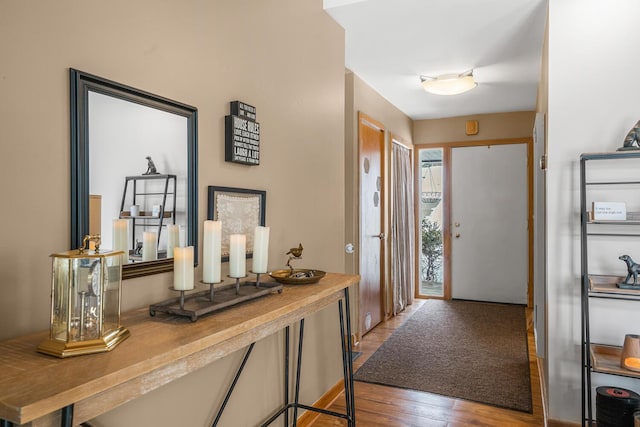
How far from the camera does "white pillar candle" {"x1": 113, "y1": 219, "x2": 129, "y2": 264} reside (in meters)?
1.32

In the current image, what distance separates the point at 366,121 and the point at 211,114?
2593 millimetres

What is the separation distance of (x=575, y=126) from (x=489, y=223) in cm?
340

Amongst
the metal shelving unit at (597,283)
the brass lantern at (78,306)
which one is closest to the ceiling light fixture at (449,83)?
the metal shelving unit at (597,283)

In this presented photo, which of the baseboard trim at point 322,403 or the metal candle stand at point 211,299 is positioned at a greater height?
the metal candle stand at point 211,299

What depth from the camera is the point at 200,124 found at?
1.68m

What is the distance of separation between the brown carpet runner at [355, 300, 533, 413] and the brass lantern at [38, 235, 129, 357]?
96.5 inches

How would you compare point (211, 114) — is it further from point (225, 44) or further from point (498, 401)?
point (498, 401)

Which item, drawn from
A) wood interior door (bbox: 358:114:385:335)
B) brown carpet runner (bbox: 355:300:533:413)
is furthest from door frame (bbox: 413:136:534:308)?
wood interior door (bbox: 358:114:385:335)

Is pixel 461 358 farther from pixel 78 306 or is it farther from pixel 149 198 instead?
pixel 78 306

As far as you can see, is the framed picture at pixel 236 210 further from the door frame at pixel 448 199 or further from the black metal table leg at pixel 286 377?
the door frame at pixel 448 199

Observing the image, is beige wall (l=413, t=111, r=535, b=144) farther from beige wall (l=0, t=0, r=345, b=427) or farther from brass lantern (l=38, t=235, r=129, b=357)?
brass lantern (l=38, t=235, r=129, b=357)

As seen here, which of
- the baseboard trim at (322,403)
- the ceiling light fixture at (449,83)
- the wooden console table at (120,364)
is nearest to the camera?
the wooden console table at (120,364)

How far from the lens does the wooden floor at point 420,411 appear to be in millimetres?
2521

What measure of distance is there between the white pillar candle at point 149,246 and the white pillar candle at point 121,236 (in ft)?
0.23
